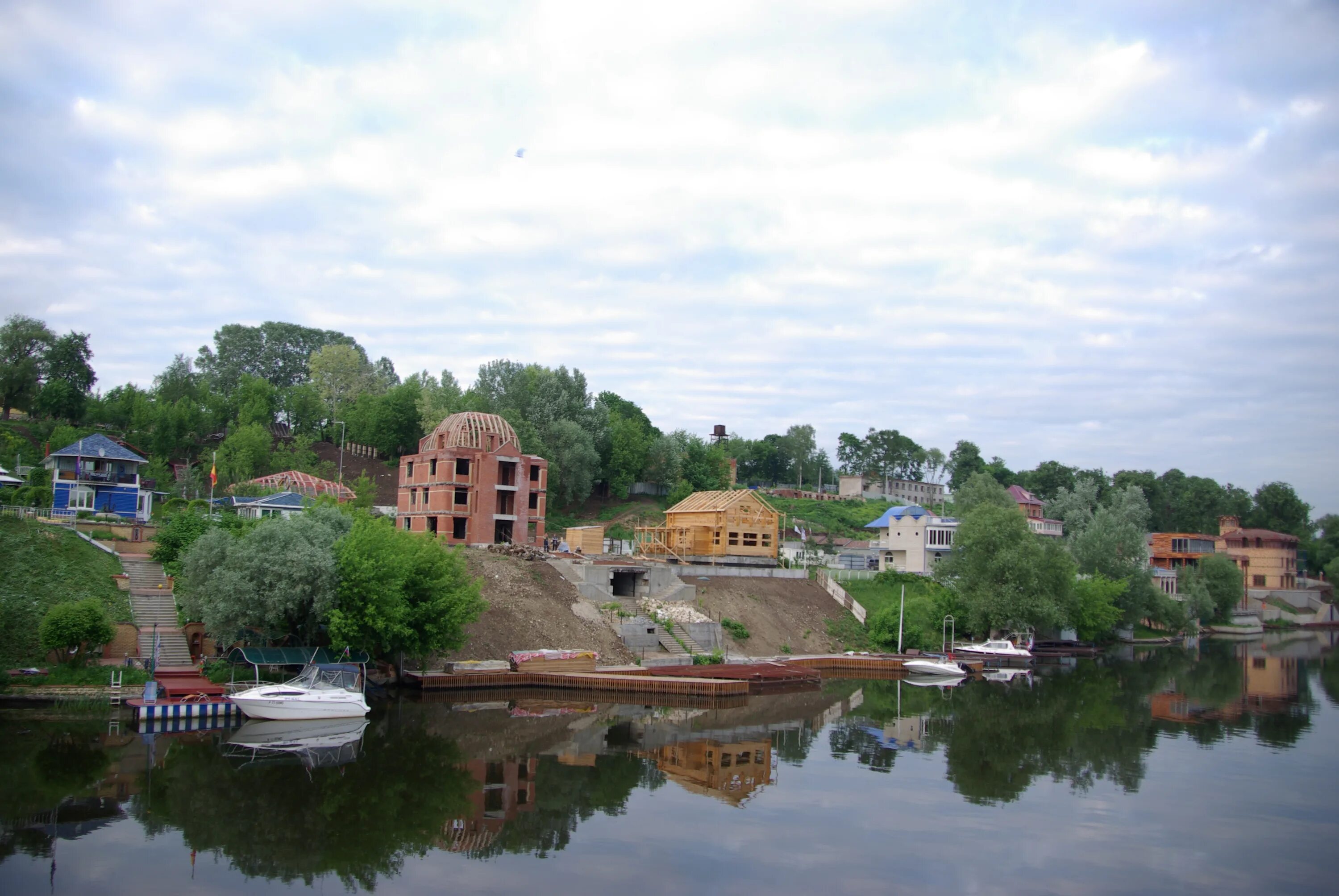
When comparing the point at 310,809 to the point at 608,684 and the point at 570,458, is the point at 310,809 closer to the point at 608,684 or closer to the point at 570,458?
the point at 608,684

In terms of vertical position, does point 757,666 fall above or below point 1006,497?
below

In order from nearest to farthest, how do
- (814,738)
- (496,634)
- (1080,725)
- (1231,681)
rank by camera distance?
(814,738) < (1080,725) < (496,634) < (1231,681)

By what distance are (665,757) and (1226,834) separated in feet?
54.8

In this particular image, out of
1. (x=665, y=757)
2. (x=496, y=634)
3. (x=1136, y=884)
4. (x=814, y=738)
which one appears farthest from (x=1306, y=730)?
(x=496, y=634)

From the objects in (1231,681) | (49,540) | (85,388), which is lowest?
(1231,681)

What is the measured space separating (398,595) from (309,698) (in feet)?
17.9

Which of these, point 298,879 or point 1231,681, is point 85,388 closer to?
point 298,879

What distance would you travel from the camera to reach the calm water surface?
21109 millimetres

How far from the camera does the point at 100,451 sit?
6328 centimetres

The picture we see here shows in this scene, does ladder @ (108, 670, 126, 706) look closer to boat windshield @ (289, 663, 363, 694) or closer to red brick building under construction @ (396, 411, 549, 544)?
boat windshield @ (289, 663, 363, 694)

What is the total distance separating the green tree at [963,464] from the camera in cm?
14825

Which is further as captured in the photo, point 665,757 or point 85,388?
point 85,388

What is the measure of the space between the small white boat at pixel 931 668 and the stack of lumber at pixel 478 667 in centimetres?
2452

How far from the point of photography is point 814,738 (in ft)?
119
